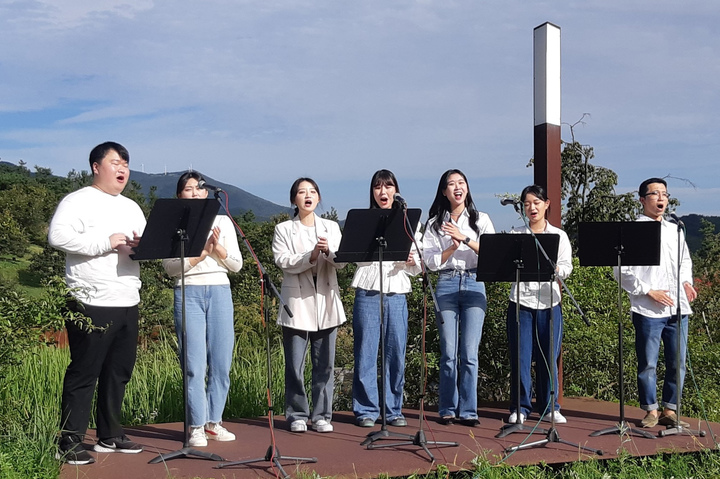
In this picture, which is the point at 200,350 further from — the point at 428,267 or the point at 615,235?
the point at 615,235

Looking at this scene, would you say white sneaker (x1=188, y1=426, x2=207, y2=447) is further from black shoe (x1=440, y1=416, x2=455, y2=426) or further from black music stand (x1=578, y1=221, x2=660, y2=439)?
black music stand (x1=578, y1=221, x2=660, y2=439)

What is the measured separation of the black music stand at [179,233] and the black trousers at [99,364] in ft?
1.35

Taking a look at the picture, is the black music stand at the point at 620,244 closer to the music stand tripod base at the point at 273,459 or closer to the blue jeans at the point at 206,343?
the music stand tripod base at the point at 273,459

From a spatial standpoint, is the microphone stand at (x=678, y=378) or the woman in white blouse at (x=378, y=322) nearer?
the microphone stand at (x=678, y=378)

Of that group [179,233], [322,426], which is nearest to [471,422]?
[322,426]

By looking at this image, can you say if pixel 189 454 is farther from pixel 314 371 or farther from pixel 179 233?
pixel 179 233

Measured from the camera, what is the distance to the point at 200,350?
5160 mm

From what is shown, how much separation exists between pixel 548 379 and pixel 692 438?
113cm

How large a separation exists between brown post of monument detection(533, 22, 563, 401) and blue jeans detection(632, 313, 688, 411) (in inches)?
39.2

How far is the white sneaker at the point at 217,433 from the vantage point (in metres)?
5.36

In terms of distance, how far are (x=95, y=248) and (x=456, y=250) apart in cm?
269

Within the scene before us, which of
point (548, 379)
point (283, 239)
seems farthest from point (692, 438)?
point (283, 239)

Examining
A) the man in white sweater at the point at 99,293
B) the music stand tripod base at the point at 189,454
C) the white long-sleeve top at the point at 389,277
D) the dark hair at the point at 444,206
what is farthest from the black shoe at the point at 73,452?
the dark hair at the point at 444,206

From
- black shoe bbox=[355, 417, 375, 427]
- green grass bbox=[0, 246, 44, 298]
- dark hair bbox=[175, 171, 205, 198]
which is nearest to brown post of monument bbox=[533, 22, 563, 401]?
black shoe bbox=[355, 417, 375, 427]
